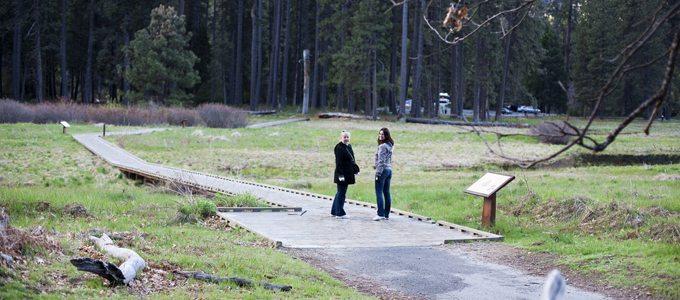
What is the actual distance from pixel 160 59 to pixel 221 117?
1243 centimetres

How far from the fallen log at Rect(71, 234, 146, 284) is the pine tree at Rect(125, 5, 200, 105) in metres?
41.0

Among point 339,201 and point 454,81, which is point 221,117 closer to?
point 454,81

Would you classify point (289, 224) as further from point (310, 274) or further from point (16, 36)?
point (16, 36)

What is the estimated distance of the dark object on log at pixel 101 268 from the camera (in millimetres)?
5250

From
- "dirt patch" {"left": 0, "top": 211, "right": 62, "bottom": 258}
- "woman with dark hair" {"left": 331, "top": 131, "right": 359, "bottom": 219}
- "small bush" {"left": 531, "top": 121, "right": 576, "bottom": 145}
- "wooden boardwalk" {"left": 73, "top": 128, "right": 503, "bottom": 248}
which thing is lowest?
"wooden boardwalk" {"left": 73, "top": 128, "right": 503, "bottom": 248}

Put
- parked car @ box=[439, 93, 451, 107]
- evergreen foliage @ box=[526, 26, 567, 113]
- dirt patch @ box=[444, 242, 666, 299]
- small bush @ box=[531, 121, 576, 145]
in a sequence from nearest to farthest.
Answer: small bush @ box=[531, 121, 576, 145]
dirt patch @ box=[444, 242, 666, 299]
evergreen foliage @ box=[526, 26, 567, 113]
parked car @ box=[439, 93, 451, 107]

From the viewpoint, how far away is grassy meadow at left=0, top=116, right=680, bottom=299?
20.7 ft

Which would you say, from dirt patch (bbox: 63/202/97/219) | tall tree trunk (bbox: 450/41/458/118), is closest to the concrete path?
dirt patch (bbox: 63/202/97/219)

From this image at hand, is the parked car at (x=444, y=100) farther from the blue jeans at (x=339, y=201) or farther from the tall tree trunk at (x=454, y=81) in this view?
the blue jeans at (x=339, y=201)

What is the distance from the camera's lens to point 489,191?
10523mm

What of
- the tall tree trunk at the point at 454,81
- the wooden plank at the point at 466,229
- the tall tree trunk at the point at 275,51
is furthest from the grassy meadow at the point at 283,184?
the tall tree trunk at the point at 275,51

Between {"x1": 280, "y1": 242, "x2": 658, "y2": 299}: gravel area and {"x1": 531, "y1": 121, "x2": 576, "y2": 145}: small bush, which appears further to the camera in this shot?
{"x1": 280, "y1": 242, "x2": 658, "y2": 299}: gravel area

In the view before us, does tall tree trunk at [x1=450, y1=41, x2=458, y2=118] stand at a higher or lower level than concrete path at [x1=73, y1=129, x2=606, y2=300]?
higher

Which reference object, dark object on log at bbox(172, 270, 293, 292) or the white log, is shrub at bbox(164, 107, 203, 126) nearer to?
the white log
